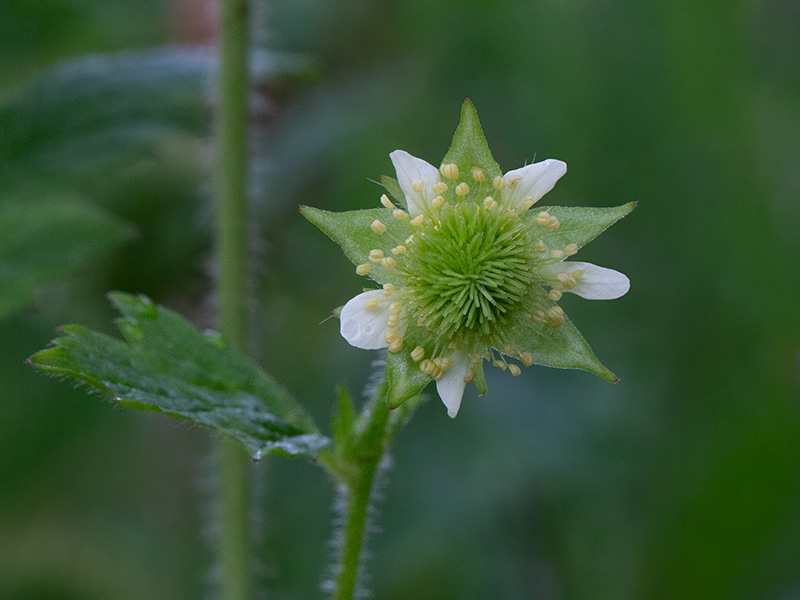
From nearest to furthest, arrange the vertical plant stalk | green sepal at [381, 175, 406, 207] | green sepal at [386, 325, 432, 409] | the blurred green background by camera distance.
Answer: green sepal at [386, 325, 432, 409] → green sepal at [381, 175, 406, 207] → the vertical plant stalk → the blurred green background

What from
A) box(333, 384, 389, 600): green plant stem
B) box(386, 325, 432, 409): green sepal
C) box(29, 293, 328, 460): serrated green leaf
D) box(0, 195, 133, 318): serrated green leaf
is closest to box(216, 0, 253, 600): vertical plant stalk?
box(0, 195, 133, 318): serrated green leaf

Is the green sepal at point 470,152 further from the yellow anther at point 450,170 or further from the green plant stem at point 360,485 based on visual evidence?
the green plant stem at point 360,485

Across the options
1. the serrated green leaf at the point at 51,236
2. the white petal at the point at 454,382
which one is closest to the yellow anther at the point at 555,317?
the white petal at the point at 454,382

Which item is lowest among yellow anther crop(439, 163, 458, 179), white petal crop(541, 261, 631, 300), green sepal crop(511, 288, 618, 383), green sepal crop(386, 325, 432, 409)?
green sepal crop(386, 325, 432, 409)

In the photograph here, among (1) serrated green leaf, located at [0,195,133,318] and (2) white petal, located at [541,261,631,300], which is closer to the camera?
(2) white petal, located at [541,261,631,300]

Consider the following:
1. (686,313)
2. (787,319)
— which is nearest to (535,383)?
(686,313)

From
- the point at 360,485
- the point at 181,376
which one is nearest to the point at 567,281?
the point at 360,485

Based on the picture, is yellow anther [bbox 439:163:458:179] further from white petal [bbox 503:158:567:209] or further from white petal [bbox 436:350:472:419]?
white petal [bbox 436:350:472:419]
